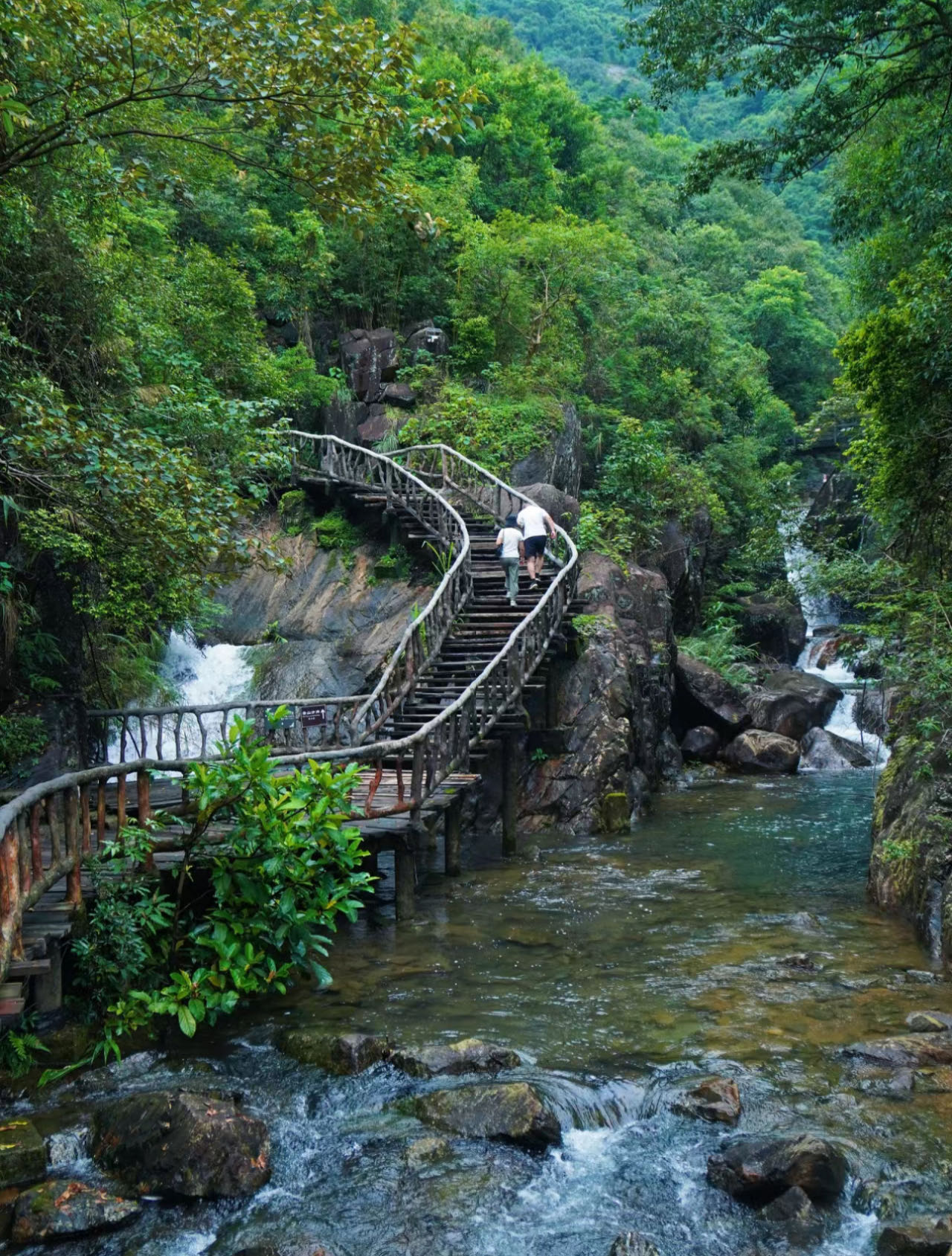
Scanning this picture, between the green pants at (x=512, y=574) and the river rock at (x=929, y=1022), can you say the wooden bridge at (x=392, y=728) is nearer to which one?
the green pants at (x=512, y=574)

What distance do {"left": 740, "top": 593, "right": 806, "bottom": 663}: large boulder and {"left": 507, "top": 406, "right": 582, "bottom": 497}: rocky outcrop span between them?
6.45m

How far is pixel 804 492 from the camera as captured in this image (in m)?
38.6

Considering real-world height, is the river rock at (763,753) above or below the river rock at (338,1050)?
above

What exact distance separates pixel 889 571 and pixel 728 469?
1949 centimetres

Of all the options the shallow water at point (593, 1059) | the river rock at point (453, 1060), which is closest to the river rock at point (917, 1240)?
the shallow water at point (593, 1059)

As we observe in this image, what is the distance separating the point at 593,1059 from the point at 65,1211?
369cm

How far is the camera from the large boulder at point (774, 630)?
27281 millimetres

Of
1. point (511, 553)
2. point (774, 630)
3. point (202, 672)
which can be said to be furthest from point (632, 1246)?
point (774, 630)

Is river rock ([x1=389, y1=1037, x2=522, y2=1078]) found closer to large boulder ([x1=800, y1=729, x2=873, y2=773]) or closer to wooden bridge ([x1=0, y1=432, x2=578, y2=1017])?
wooden bridge ([x1=0, y1=432, x2=578, y2=1017])

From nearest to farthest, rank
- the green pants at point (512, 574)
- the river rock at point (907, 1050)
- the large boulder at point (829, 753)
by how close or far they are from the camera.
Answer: the river rock at point (907, 1050), the green pants at point (512, 574), the large boulder at point (829, 753)

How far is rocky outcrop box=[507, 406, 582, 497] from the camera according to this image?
2294cm

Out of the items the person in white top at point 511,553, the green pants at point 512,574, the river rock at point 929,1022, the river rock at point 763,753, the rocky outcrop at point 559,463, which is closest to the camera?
the river rock at point 929,1022

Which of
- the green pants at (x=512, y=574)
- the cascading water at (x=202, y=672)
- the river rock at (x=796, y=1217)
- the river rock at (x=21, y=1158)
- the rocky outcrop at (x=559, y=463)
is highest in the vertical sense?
the rocky outcrop at (x=559, y=463)

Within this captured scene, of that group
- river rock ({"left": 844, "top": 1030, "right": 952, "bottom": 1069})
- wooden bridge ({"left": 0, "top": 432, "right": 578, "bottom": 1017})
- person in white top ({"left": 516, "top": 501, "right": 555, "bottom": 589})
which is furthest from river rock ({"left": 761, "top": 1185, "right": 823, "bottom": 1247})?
person in white top ({"left": 516, "top": 501, "right": 555, "bottom": 589})
